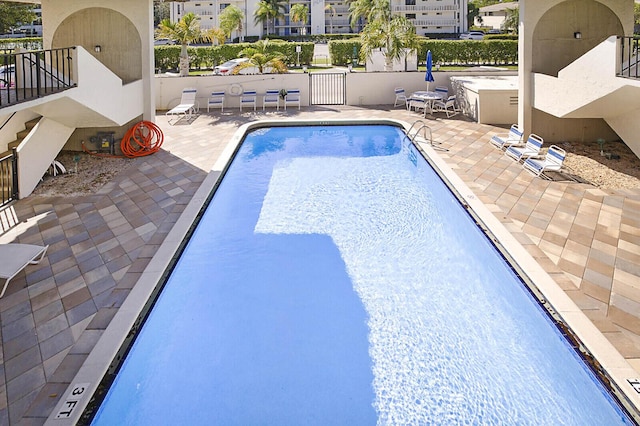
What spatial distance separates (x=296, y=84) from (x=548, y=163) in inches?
426

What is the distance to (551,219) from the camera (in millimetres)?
7090

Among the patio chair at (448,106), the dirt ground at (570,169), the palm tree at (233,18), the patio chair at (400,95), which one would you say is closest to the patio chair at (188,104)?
the dirt ground at (570,169)

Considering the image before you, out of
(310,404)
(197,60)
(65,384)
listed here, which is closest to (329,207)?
(310,404)

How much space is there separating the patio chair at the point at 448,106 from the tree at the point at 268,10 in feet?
149

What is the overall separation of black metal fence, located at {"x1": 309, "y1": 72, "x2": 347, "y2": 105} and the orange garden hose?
7.56 meters

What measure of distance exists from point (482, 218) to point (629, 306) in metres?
2.64

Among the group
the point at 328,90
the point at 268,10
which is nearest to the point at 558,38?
the point at 328,90

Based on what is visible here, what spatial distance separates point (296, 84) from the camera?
1775 cm

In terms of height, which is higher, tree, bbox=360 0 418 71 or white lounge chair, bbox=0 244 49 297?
tree, bbox=360 0 418 71

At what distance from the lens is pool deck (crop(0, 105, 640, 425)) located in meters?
4.36

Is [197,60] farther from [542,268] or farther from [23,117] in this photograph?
[542,268]

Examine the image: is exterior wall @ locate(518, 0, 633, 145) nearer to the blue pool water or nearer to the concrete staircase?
the concrete staircase

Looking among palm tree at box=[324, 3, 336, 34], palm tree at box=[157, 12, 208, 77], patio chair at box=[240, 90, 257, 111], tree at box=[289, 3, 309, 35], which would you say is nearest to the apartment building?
palm tree at box=[324, 3, 336, 34]

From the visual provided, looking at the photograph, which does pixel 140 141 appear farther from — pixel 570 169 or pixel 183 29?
pixel 570 169
